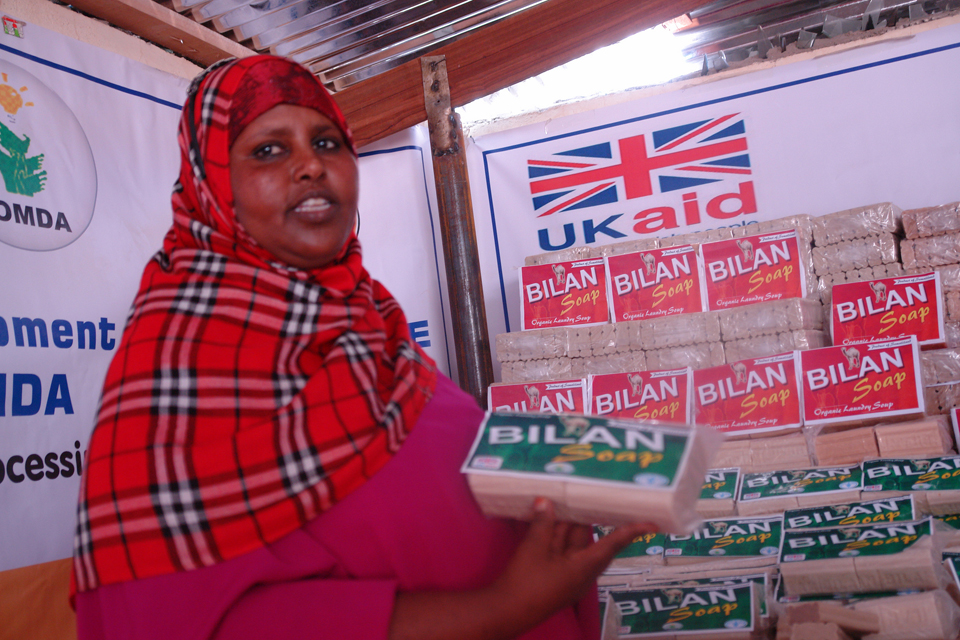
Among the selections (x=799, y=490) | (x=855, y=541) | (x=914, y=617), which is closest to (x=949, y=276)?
(x=799, y=490)

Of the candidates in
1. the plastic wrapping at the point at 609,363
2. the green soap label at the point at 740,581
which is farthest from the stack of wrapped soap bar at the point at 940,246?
the green soap label at the point at 740,581

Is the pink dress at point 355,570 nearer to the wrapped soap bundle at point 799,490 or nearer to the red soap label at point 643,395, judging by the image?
the wrapped soap bundle at point 799,490

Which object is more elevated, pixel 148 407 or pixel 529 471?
pixel 148 407

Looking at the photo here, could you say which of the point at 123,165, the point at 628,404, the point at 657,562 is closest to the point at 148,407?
the point at 657,562

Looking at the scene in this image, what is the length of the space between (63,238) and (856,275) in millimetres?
3991

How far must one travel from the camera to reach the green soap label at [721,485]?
10.9ft

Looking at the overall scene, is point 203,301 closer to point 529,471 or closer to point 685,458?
point 529,471

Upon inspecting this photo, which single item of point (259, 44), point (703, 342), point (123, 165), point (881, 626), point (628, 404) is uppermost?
point (259, 44)

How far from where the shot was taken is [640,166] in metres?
5.12

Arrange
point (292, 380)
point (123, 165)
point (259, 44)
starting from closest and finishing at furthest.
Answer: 1. point (292, 380)
2. point (123, 165)
3. point (259, 44)

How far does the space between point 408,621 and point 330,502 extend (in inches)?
7.8

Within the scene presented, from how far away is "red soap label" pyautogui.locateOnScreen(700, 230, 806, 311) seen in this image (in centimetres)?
423

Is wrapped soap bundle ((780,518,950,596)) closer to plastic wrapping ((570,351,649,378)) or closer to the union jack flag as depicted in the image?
plastic wrapping ((570,351,649,378))

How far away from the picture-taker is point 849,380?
3.82m
